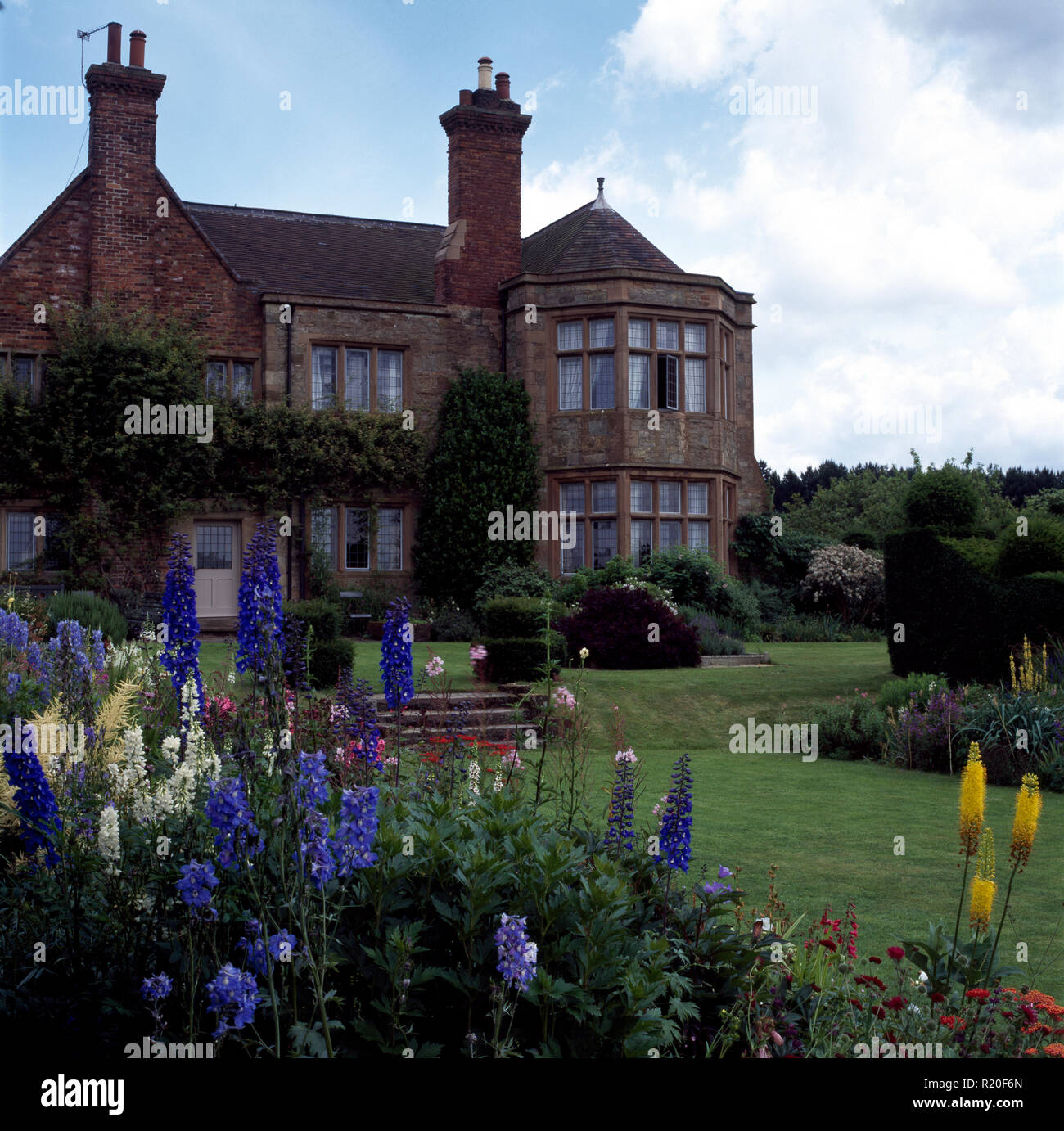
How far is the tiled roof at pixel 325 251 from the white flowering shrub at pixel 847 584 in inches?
402

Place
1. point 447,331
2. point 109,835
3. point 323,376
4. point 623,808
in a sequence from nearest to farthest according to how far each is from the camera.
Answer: point 109,835
point 623,808
point 323,376
point 447,331

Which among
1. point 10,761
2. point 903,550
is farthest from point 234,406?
point 10,761

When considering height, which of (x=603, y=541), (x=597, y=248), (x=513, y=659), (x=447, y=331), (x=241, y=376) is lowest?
(x=513, y=659)

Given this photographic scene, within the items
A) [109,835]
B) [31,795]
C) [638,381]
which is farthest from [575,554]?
[109,835]

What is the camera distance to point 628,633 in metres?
14.8

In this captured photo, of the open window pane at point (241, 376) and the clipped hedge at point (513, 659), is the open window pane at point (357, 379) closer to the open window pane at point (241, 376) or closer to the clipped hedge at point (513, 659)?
the open window pane at point (241, 376)

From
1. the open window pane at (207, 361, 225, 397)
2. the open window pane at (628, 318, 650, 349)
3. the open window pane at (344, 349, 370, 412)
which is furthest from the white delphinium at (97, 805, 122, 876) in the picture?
the open window pane at (344, 349, 370, 412)

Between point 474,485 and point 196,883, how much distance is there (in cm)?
1872

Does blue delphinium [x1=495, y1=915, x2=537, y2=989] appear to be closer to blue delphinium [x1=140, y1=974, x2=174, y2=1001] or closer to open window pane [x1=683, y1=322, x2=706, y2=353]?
blue delphinium [x1=140, y1=974, x2=174, y2=1001]

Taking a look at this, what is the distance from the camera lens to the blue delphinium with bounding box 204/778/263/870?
264 centimetres

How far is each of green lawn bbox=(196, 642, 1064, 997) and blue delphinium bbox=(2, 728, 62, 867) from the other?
2638mm

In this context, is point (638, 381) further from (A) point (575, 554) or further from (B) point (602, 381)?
(A) point (575, 554)
